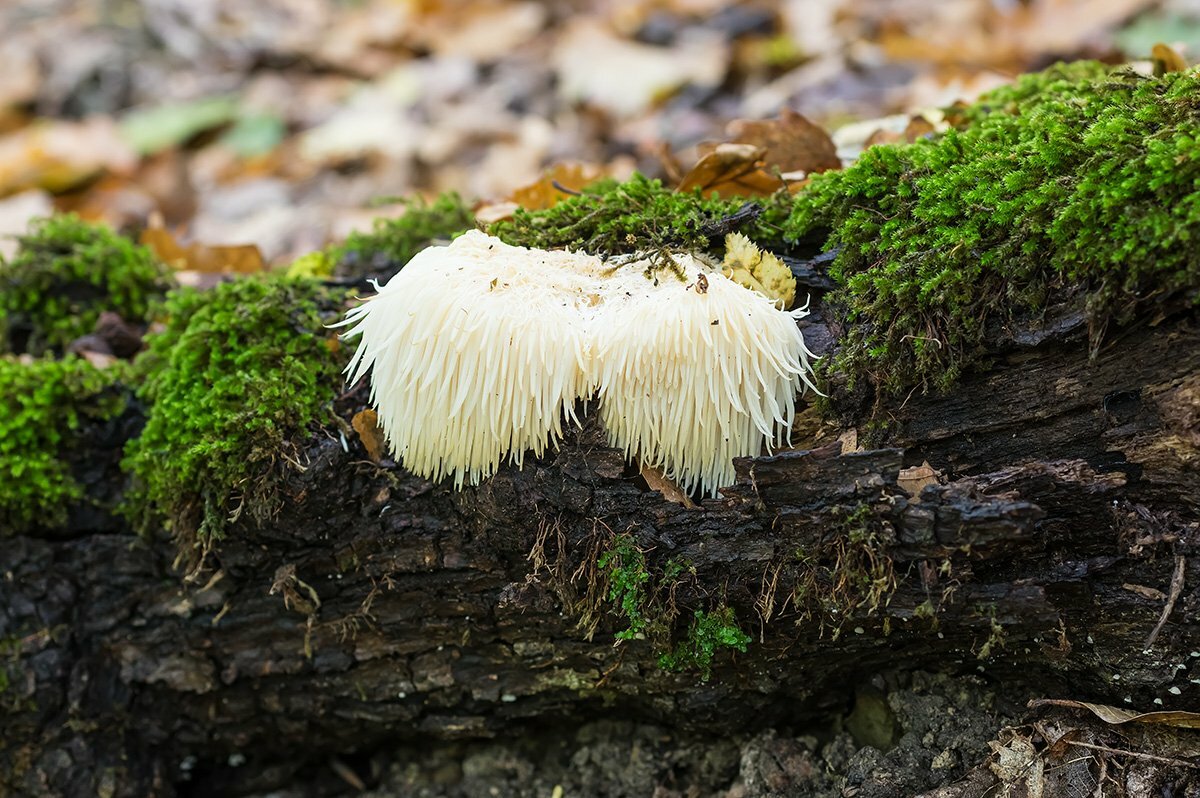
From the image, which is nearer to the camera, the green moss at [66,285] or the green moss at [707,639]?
the green moss at [707,639]

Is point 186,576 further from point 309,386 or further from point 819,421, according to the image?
point 819,421

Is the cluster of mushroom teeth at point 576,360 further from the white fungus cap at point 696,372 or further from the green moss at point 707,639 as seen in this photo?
the green moss at point 707,639

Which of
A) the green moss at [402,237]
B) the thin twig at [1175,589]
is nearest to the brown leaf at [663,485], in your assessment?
the thin twig at [1175,589]

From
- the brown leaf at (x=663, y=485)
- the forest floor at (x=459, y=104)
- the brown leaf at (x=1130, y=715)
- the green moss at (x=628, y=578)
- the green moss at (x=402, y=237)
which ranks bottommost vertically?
the brown leaf at (x=1130, y=715)

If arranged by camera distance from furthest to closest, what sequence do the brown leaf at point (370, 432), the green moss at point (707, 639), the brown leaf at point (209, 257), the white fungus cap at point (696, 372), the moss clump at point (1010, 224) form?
the brown leaf at point (209, 257)
the brown leaf at point (370, 432)
the green moss at point (707, 639)
the white fungus cap at point (696, 372)
the moss clump at point (1010, 224)

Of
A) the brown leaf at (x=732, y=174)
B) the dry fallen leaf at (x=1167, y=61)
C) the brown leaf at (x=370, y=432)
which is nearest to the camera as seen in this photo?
the brown leaf at (x=370, y=432)

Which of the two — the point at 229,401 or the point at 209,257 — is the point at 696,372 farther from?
the point at 209,257

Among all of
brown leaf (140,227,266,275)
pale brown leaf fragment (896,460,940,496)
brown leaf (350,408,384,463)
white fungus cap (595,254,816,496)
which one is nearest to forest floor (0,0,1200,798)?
brown leaf (140,227,266,275)

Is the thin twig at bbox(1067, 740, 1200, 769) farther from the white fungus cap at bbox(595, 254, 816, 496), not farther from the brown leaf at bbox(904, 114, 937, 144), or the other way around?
the brown leaf at bbox(904, 114, 937, 144)
